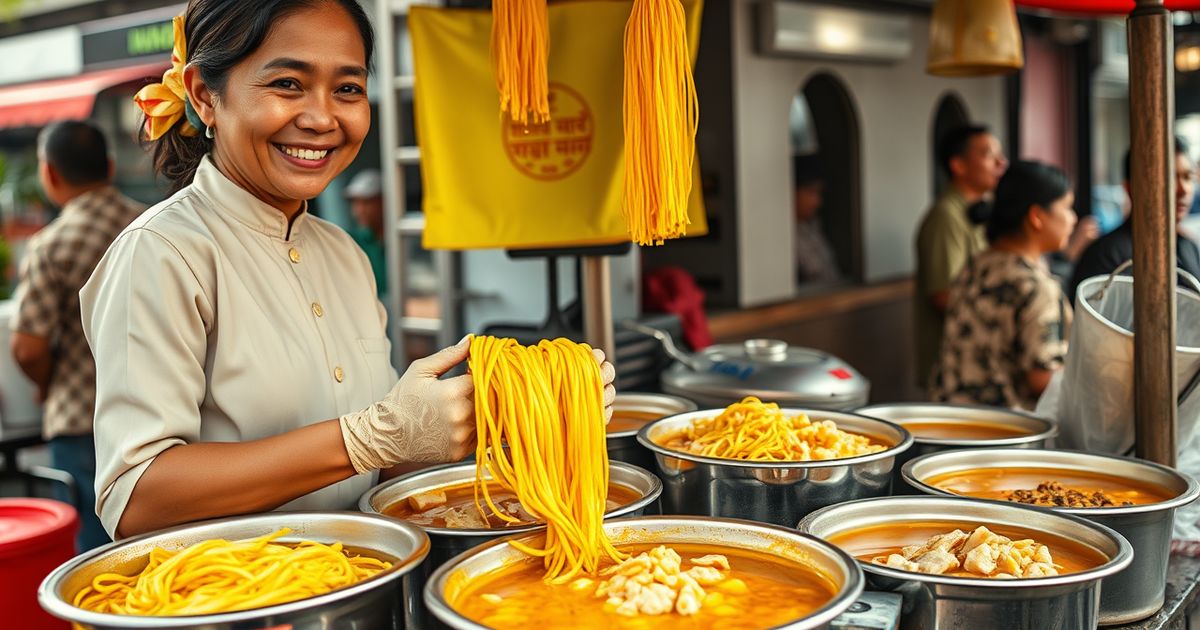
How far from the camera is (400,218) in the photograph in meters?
4.78

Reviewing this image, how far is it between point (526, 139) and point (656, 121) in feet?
4.75

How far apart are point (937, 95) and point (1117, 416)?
5462 mm

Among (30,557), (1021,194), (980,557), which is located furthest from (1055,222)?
(30,557)

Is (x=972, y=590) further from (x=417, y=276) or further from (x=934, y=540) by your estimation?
(x=417, y=276)

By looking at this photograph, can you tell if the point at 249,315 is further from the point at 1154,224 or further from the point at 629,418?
the point at 1154,224

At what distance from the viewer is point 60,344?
160 inches

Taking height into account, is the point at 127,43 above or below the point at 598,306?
above

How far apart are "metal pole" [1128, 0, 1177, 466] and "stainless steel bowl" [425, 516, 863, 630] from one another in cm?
106

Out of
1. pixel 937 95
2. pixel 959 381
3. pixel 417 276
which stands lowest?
pixel 959 381

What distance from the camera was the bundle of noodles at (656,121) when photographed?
63.5 inches

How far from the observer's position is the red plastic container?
1.90 metres

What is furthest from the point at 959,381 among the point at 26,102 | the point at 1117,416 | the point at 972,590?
the point at 26,102

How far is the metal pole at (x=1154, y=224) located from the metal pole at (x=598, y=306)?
4.75 feet

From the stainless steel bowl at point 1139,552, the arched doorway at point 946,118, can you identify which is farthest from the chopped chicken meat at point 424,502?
the arched doorway at point 946,118
